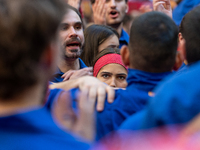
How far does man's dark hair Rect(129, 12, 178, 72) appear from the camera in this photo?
1.59 meters

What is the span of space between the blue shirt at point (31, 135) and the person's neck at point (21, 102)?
26 millimetres

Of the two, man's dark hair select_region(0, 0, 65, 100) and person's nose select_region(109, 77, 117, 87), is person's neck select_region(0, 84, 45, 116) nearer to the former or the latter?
man's dark hair select_region(0, 0, 65, 100)

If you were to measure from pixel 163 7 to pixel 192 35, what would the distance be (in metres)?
1.67

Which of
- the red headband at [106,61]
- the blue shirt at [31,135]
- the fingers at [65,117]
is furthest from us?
the red headband at [106,61]

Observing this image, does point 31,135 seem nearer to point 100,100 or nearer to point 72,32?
point 100,100

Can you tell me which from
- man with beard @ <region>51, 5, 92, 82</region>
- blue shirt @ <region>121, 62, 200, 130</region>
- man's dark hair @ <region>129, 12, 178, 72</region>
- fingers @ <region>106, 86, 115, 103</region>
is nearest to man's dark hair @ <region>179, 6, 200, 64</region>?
man's dark hair @ <region>129, 12, 178, 72</region>

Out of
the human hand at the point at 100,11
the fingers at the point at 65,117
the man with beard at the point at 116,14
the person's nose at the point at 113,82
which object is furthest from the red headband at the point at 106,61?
the fingers at the point at 65,117

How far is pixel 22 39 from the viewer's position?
2.97 ft

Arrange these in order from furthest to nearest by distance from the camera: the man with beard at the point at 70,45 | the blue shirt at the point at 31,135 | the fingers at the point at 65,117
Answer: the man with beard at the point at 70,45 → the fingers at the point at 65,117 → the blue shirt at the point at 31,135

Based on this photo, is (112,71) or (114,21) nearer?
(112,71)

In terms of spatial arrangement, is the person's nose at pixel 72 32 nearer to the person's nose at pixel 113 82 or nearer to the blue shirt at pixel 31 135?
the person's nose at pixel 113 82

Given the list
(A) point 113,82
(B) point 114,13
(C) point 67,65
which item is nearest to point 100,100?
(A) point 113,82

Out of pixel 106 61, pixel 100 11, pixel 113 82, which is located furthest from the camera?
pixel 100 11

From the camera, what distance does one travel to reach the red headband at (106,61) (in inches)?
114
